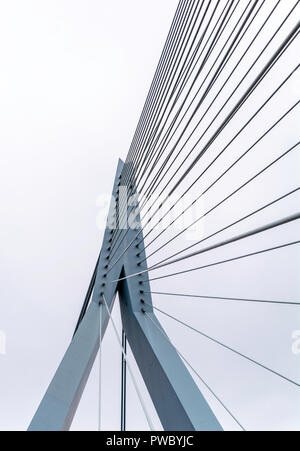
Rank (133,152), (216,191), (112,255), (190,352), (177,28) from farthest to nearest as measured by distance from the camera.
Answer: (216,191) < (190,352) < (133,152) < (112,255) < (177,28)

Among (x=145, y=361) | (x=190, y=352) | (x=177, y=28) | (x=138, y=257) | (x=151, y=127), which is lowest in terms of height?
(x=190, y=352)

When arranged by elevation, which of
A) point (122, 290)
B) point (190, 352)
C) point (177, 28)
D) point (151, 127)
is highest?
point (177, 28)

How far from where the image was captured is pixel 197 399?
1120 mm

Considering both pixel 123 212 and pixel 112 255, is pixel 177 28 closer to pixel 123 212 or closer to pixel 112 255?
pixel 123 212

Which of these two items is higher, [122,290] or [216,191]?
[216,191]

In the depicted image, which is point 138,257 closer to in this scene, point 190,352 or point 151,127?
point 151,127

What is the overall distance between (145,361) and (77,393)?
38cm

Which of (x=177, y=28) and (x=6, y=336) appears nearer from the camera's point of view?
(x=177, y=28)

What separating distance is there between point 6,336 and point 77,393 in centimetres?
340

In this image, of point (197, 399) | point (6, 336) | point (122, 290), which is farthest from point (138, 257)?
point (6, 336)

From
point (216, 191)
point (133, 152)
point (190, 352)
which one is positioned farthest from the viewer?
point (216, 191)
